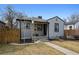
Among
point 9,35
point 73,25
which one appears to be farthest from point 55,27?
point 9,35

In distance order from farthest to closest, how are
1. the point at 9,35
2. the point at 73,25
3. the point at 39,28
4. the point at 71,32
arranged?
the point at 73,25 < the point at 39,28 < the point at 71,32 < the point at 9,35

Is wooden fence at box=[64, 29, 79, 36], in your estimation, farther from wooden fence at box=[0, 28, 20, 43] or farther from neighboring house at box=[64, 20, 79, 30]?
wooden fence at box=[0, 28, 20, 43]

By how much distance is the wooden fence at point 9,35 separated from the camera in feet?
38.3

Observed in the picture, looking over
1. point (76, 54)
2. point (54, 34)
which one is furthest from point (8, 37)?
point (76, 54)

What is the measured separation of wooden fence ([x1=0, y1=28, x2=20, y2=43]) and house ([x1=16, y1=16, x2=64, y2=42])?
1.47 feet

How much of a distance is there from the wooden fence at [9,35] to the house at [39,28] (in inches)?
17.6

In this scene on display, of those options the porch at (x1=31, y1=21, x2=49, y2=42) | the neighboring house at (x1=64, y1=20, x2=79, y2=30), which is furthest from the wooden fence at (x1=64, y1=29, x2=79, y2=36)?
the porch at (x1=31, y1=21, x2=49, y2=42)

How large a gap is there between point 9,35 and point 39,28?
10.1 feet

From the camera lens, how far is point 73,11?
1045 centimetres

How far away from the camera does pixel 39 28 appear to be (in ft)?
47.2

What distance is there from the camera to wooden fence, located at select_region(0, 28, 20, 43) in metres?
11.7

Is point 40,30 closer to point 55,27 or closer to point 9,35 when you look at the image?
point 55,27
